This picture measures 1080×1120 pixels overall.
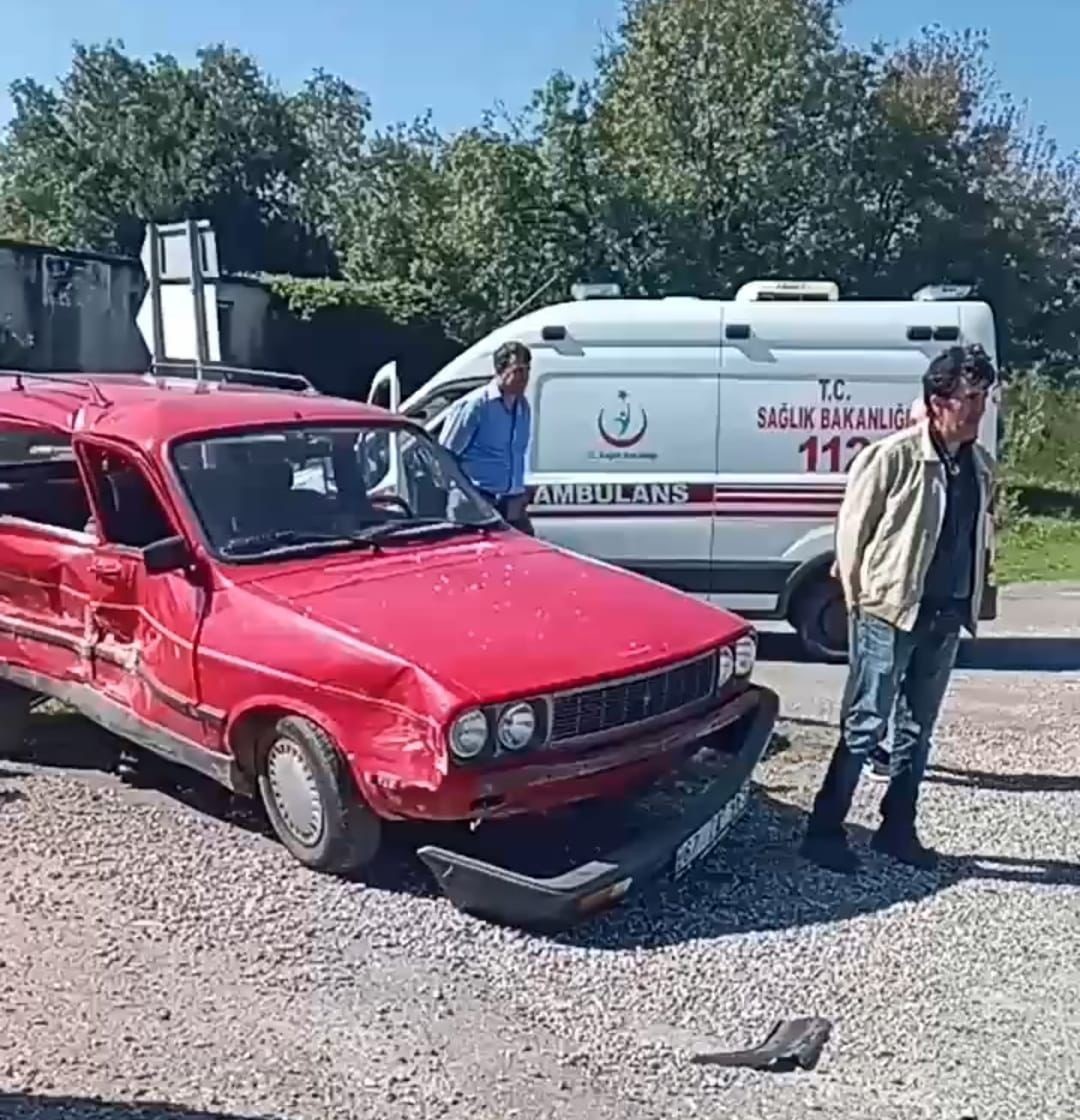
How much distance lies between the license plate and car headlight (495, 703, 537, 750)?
683 mm

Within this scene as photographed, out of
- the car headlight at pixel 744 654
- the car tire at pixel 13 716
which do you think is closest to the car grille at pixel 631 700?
the car headlight at pixel 744 654

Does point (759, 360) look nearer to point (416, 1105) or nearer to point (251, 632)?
point (251, 632)

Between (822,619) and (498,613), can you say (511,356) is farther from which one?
(498,613)

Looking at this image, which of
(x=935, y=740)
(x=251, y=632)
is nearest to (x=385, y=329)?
(x=935, y=740)

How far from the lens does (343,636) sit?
5945mm

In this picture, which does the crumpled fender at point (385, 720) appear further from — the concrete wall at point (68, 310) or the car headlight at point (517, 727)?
the concrete wall at point (68, 310)

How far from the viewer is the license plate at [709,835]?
5875mm

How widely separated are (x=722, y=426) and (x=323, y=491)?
4505 mm

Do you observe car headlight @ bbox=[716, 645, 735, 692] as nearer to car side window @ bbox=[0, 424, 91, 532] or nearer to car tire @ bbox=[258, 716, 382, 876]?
car tire @ bbox=[258, 716, 382, 876]

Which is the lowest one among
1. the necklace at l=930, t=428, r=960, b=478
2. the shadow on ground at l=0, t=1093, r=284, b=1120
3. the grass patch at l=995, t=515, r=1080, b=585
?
the grass patch at l=995, t=515, r=1080, b=585

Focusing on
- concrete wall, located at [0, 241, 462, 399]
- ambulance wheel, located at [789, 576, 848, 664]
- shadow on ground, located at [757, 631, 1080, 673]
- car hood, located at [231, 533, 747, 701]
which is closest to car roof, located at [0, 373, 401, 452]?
car hood, located at [231, 533, 747, 701]

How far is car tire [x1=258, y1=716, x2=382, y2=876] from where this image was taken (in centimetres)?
595

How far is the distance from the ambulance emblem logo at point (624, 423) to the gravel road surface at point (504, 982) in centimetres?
426

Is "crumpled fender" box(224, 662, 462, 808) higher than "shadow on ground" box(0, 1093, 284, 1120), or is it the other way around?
"crumpled fender" box(224, 662, 462, 808)
